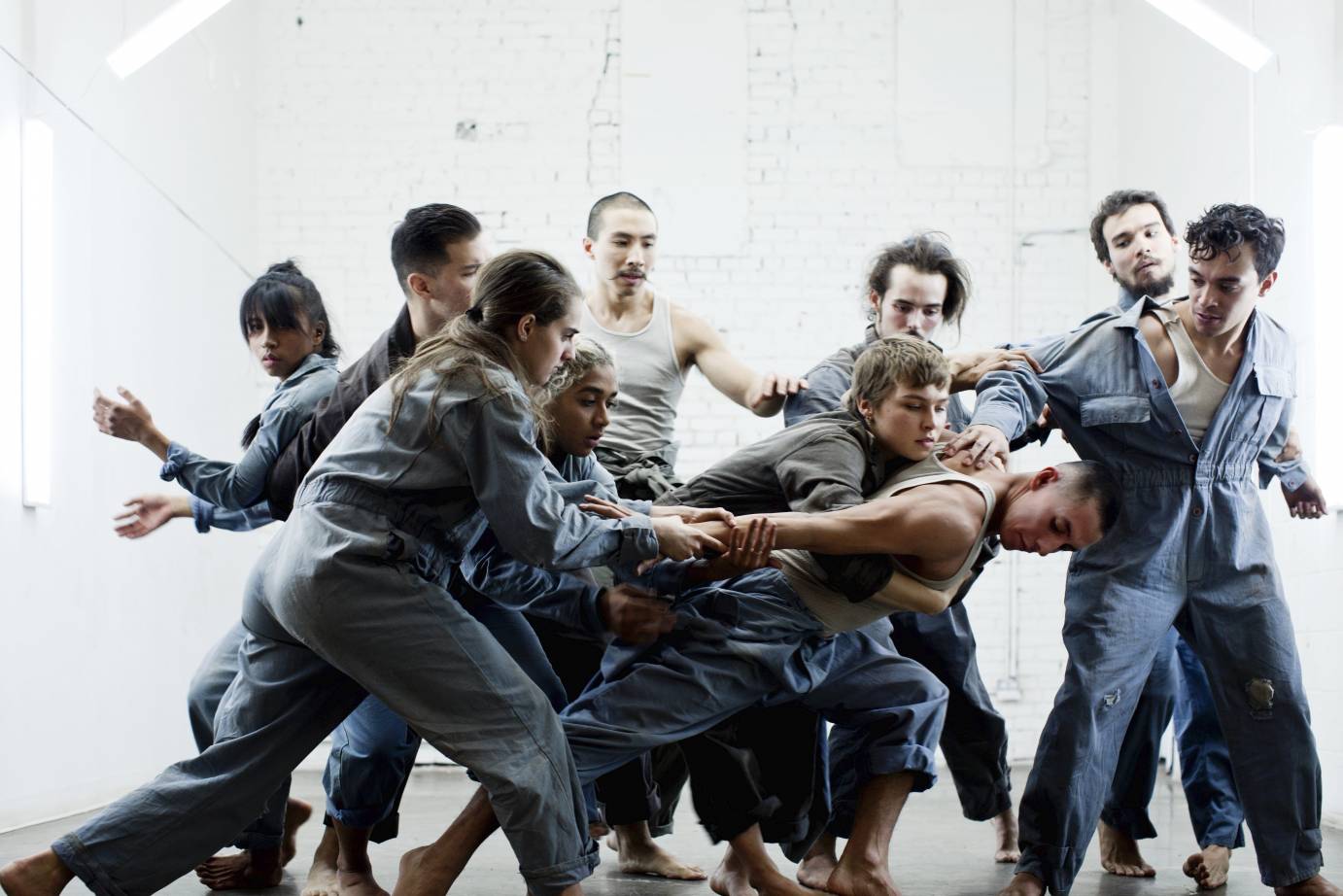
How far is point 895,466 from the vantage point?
130 inches

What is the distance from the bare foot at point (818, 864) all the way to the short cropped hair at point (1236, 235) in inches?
67.9

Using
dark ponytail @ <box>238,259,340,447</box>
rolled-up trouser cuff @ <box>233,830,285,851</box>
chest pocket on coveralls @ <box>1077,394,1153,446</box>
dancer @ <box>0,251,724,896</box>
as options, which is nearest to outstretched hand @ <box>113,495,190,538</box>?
dark ponytail @ <box>238,259,340,447</box>

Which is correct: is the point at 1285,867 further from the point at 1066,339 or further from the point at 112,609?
the point at 112,609

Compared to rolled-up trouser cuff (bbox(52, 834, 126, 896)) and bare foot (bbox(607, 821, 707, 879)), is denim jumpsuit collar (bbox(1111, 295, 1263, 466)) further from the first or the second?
rolled-up trouser cuff (bbox(52, 834, 126, 896))

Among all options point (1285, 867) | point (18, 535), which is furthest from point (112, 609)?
point (1285, 867)

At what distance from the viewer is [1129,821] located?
3.94m

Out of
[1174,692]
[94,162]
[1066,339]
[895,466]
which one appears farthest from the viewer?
[94,162]

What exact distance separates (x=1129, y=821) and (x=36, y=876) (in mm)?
2711

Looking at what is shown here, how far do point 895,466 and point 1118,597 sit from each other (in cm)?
62

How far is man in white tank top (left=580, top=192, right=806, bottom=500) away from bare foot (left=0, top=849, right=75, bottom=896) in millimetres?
1817

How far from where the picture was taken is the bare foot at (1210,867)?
369cm

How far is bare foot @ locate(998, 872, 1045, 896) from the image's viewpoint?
10.9 ft

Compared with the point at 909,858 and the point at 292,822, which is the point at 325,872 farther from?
the point at 909,858

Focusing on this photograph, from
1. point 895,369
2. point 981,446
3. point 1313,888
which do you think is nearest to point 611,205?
point 895,369
